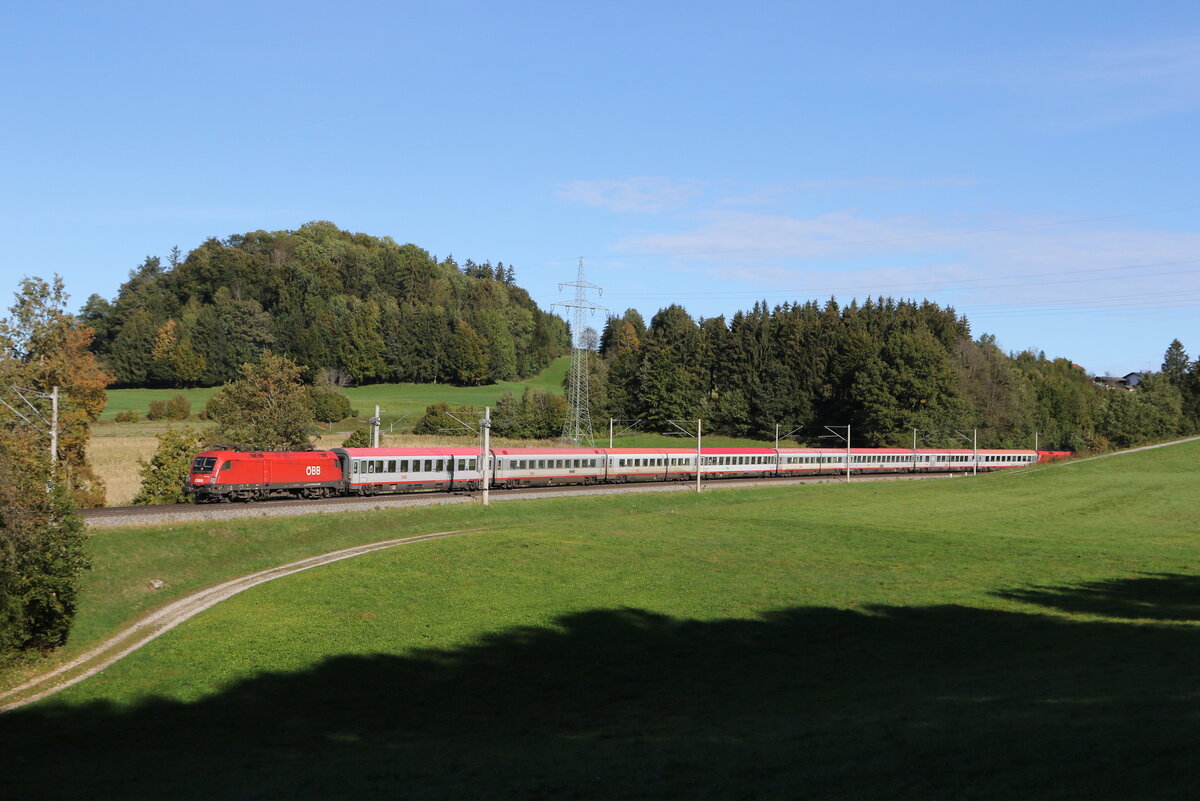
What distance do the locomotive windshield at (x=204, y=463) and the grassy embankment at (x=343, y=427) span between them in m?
11.5

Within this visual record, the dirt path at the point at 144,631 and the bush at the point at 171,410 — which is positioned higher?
the bush at the point at 171,410

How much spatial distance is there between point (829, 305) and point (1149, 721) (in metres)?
146

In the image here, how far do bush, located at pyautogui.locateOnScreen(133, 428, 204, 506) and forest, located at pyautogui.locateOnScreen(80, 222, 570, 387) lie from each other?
97.3 meters

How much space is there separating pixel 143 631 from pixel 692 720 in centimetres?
2187

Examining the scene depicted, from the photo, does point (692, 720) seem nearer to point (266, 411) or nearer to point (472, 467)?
point (472, 467)

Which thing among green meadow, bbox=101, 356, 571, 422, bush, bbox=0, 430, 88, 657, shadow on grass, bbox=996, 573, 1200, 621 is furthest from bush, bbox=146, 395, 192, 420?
shadow on grass, bbox=996, 573, 1200, 621

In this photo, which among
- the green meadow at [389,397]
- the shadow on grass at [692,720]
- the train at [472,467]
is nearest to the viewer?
the shadow on grass at [692,720]

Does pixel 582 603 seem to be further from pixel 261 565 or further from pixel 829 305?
pixel 829 305

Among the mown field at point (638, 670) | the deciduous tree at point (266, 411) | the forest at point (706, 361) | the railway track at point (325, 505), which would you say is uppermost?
the forest at point (706, 361)

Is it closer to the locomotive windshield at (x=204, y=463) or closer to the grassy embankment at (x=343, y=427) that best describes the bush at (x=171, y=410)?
the grassy embankment at (x=343, y=427)

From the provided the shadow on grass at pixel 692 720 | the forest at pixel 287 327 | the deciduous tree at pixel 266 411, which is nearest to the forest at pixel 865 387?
the forest at pixel 287 327

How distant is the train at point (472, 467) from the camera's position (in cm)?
5297

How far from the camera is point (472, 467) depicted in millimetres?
65062

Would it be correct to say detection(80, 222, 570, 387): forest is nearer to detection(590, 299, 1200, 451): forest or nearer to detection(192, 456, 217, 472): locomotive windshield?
detection(590, 299, 1200, 451): forest
